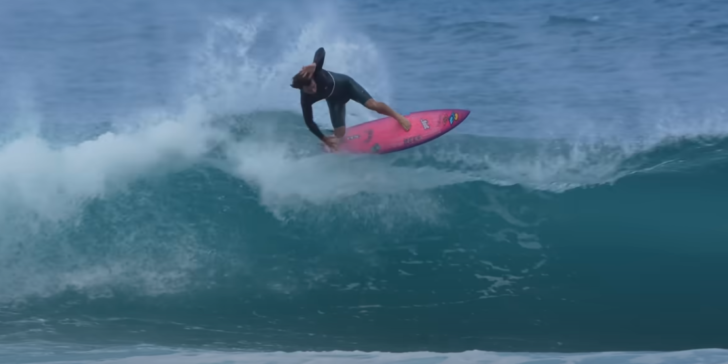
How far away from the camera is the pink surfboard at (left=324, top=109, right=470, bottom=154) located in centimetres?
730

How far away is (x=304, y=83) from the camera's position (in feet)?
21.5

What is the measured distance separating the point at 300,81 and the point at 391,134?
1.15 metres

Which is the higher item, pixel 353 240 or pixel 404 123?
pixel 404 123

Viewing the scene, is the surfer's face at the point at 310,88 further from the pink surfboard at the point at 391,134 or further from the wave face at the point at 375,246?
the wave face at the point at 375,246

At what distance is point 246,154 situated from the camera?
786cm

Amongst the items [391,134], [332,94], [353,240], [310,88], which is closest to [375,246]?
[353,240]

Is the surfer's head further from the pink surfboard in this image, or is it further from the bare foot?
the bare foot

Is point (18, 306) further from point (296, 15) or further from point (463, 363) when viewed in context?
point (296, 15)

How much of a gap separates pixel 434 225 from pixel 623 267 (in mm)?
1592

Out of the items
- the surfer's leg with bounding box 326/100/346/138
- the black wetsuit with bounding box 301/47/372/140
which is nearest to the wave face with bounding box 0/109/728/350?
the surfer's leg with bounding box 326/100/346/138

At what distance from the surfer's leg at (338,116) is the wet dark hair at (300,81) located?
19.4 inches

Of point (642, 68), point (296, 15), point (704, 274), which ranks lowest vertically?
point (704, 274)

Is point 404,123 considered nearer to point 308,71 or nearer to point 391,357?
point 308,71

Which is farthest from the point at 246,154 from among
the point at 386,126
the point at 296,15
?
the point at 296,15
